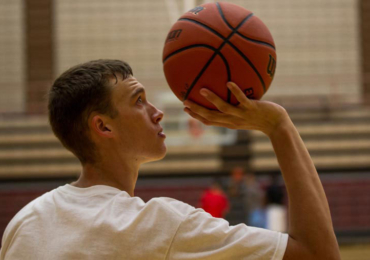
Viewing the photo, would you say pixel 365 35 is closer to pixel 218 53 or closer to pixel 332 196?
pixel 332 196

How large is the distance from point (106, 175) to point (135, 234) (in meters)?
0.30

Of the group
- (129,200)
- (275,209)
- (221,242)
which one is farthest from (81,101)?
(275,209)

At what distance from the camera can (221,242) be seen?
1219 mm

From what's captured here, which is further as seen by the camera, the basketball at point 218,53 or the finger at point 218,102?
the basketball at point 218,53

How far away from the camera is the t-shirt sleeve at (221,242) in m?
1.20

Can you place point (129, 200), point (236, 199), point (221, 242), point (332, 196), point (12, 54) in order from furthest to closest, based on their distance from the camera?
point (12, 54) < point (236, 199) < point (332, 196) < point (129, 200) < point (221, 242)

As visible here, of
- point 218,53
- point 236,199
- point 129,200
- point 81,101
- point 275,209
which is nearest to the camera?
point 129,200

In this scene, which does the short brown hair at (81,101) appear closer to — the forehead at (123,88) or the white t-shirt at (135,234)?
the forehead at (123,88)

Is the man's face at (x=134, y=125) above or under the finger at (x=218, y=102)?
under

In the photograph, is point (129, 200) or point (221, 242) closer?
point (221, 242)

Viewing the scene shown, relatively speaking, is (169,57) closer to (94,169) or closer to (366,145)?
(94,169)

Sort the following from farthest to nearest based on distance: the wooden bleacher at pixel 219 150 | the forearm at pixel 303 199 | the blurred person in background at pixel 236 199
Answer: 1. the wooden bleacher at pixel 219 150
2. the blurred person in background at pixel 236 199
3. the forearm at pixel 303 199

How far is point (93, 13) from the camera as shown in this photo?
1105 centimetres

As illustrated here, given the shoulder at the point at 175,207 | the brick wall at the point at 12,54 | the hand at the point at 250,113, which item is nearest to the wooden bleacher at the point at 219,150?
the brick wall at the point at 12,54
